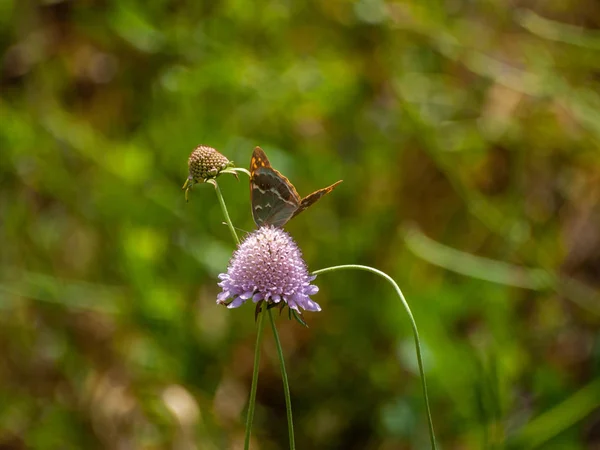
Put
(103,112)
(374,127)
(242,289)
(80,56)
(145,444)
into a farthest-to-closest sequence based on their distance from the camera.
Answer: (80,56), (103,112), (374,127), (145,444), (242,289)

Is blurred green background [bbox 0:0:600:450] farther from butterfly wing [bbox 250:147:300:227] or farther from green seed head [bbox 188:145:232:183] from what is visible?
green seed head [bbox 188:145:232:183]

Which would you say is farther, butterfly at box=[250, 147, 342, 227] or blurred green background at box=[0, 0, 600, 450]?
blurred green background at box=[0, 0, 600, 450]

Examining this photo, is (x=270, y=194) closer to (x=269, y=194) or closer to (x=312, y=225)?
(x=269, y=194)

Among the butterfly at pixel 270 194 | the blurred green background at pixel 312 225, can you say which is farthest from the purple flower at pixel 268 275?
the blurred green background at pixel 312 225

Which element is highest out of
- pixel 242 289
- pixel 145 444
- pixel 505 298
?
pixel 505 298

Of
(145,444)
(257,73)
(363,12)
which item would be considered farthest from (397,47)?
(145,444)

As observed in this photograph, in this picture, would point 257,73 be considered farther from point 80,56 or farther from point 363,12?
point 80,56

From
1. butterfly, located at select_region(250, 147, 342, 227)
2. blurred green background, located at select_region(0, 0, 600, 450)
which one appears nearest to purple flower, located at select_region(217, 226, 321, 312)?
butterfly, located at select_region(250, 147, 342, 227)
